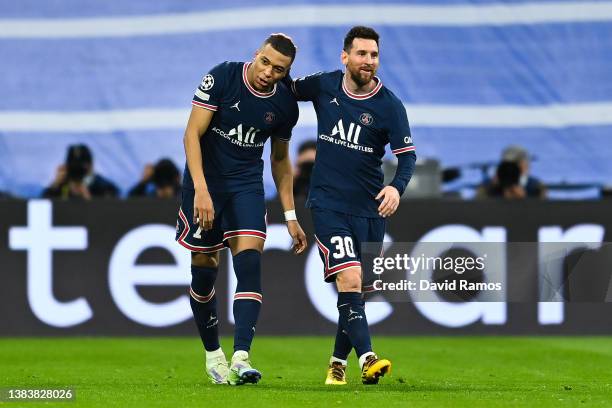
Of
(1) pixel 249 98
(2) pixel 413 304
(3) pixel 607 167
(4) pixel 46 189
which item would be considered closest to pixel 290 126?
(1) pixel 249 98

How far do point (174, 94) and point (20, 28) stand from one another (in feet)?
5.98

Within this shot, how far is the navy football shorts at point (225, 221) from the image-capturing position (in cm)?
870

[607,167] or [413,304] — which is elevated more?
[607,167]

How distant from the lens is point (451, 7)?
604 inches

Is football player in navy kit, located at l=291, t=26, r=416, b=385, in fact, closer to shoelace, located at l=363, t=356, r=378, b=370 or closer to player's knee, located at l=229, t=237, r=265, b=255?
shoelace, located at l=363, t=356, r=378, b=370

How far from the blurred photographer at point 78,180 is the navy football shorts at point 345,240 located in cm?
581

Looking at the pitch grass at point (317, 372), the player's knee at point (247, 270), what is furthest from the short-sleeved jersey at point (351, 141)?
the pitch grass at point (317, 372)

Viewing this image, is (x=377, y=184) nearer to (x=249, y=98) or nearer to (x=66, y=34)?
(x=249, y=98)

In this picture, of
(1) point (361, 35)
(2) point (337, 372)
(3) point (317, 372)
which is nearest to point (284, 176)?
(1) point (361, 35)

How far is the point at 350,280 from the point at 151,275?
195 inches

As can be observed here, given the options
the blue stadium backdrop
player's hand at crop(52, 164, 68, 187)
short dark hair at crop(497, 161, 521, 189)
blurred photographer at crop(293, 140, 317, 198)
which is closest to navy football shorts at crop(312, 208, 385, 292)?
blurred photographer at crop(293, 140, 317, 198)

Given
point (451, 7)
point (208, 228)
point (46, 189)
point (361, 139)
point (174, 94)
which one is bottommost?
point (208, 228)

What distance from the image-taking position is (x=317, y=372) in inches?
390

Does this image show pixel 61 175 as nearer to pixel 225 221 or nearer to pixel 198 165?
pixel 225 221
